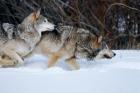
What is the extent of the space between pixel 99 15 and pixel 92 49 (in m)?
4.21

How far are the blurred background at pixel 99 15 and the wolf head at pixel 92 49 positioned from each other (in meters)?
3.72

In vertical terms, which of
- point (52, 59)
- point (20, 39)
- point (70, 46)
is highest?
point (20, 39)

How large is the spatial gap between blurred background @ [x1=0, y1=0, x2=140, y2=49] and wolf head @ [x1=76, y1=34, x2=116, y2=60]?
3.72 meters

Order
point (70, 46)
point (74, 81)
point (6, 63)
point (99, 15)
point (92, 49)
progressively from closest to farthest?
point (74, 81), point (6, 63), point (70, 46), point (92, 49), point (99, 15)

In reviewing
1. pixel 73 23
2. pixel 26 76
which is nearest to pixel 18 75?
pixel 26 76

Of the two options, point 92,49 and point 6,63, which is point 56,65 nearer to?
point 92,49

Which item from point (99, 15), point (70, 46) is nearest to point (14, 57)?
point (70, 46)

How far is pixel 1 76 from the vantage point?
17.1ft

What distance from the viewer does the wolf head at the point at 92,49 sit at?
21.0 ft

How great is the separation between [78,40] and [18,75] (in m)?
1.54

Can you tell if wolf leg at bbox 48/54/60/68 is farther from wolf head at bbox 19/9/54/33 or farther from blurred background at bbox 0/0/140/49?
blurred background at bbox 0/0/140/49

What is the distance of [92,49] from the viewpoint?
21.2ft

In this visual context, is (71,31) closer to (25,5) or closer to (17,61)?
(17,61)

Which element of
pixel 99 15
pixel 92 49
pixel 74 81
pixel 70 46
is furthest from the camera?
pixel 99 15
